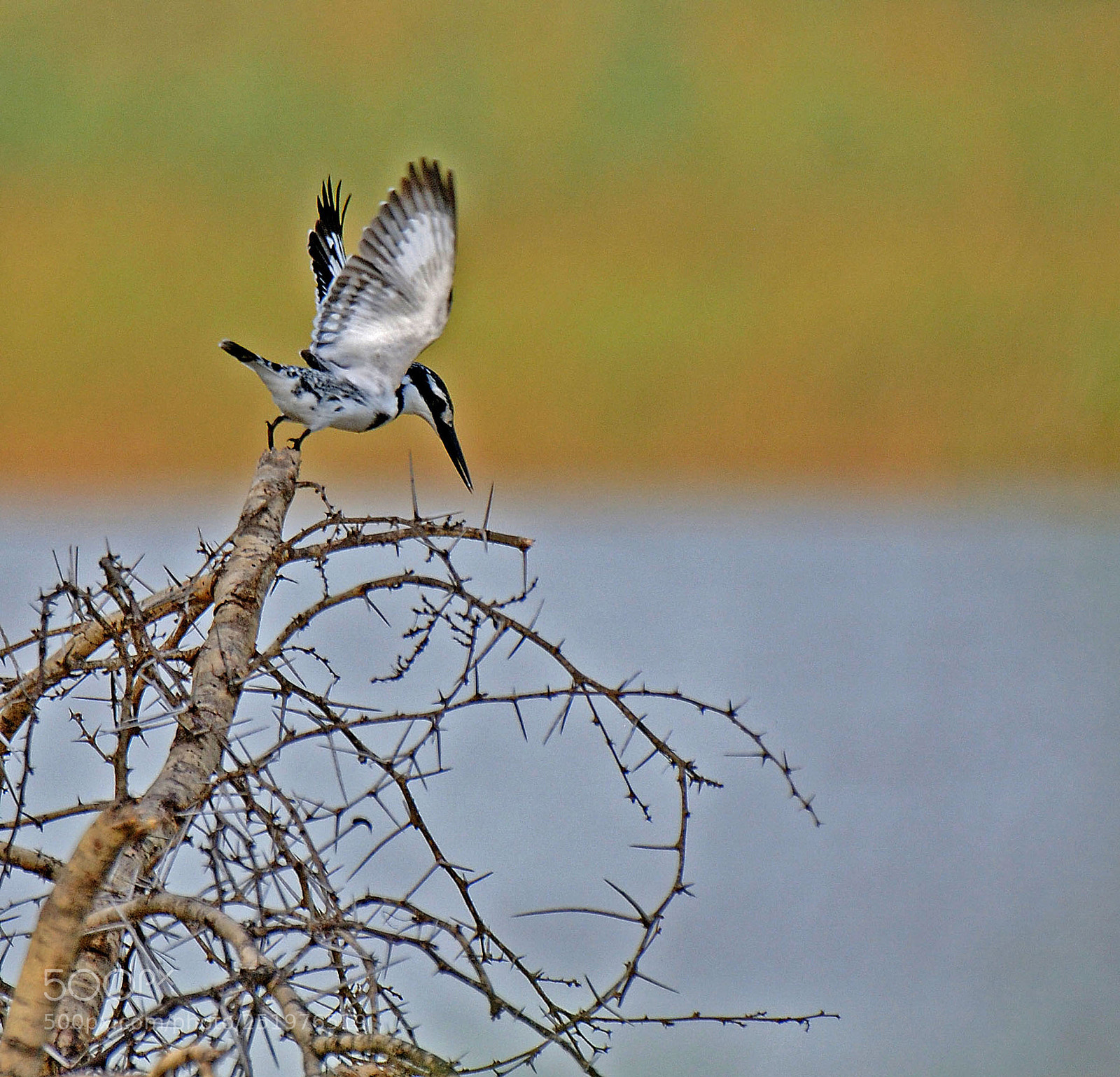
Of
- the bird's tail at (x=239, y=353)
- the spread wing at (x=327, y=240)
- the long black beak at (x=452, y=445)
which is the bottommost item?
the bird's tail at (x=239, y=353)

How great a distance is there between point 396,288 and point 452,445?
13.1 inches

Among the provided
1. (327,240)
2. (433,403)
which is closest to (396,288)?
(433,403)

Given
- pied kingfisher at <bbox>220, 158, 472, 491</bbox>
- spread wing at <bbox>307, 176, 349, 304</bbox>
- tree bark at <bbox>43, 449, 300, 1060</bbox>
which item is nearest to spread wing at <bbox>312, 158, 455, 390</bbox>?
pied kingfisher at <bbox>220, 158, 472, 491</bbox>

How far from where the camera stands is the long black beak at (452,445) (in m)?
2.14

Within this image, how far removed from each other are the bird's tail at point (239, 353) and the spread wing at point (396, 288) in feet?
0.75

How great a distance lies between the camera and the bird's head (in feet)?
6.97

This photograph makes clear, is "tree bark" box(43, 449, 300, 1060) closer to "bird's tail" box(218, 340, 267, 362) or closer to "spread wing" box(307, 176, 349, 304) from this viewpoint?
"bird's tail" box(218, 340, 267, 362)

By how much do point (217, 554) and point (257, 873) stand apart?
526mm

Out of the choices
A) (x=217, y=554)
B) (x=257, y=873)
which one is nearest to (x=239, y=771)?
(x=257, y=873)

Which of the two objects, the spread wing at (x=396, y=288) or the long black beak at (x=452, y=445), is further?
the long black beak at (x=452, y=445)

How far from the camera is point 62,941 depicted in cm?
73

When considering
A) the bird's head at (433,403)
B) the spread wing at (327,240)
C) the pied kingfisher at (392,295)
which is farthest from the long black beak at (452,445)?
the spread wing at (327,240)

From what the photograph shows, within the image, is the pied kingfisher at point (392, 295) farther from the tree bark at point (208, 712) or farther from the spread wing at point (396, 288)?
the tree bark at point (208, 712)

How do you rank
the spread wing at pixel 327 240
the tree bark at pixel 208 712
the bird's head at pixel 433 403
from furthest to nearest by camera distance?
the spread wing at pixel 327 240 → the bird's head at pixel 433 403 → the tree bark at pixel 208 712
